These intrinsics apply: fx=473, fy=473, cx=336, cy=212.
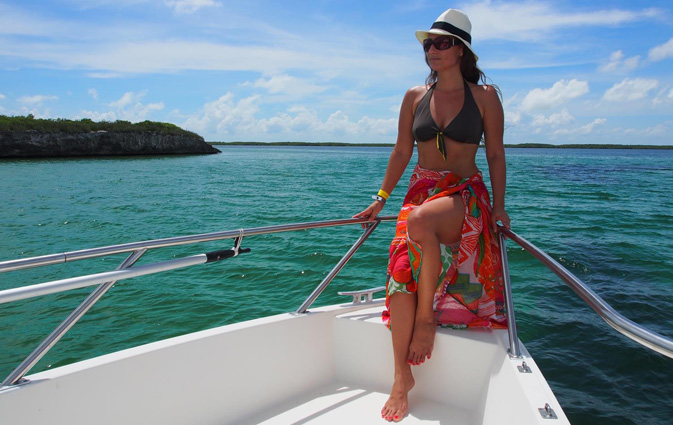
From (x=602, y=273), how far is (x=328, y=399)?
21.8ft

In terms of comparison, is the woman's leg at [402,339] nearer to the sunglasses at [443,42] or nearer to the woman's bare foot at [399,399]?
the woman's bare foot at [399,399]

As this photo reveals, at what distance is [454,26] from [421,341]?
1534 millimetres

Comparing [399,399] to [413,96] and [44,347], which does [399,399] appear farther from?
[413,96]

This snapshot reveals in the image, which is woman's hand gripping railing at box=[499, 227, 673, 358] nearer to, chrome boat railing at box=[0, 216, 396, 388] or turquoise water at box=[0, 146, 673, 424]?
chrome boat railing at box=[0, 216, 396, 388]

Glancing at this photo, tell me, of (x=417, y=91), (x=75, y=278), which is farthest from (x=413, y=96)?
(x=75, y=278)

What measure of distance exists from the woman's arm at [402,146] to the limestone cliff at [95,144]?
53164 millimetres

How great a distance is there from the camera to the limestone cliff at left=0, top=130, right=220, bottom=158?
46.3 metres

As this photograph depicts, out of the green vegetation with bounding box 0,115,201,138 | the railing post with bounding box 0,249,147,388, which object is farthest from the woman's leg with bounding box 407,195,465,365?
the green vegetation with bounding box 0,115,201,138

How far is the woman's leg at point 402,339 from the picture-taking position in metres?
2.17

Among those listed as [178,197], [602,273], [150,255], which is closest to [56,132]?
[178,197]

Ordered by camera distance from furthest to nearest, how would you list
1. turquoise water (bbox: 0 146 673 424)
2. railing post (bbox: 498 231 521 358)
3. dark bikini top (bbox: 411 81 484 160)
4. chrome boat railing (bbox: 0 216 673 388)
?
turquoise water (bbox: 0 146 673 424) < dark bikini top (bbox: 411 81 484 160) < railing post (bbox: 498 231 521 358) < chrome boat railing (bbox: 0 216 673 388)

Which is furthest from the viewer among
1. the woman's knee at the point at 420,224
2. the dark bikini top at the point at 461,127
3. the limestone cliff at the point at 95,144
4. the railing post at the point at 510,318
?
the limestone cliff at the point at 95,144

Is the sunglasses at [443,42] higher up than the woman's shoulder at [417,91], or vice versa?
→ the sunglasses at [443,42]

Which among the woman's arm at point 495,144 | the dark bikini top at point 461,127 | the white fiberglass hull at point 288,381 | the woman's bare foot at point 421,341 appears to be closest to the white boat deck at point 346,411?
the white fiberglass hull at point 288,381
